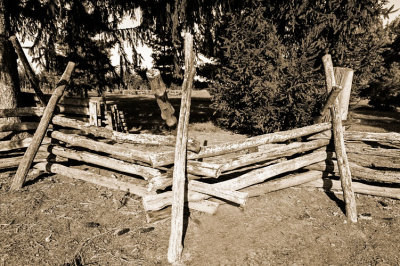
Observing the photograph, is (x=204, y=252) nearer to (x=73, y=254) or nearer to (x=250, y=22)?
(x=73, y=254)

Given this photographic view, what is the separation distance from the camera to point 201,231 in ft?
10.5

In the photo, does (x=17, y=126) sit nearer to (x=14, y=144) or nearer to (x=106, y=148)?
(x=14, y=144)

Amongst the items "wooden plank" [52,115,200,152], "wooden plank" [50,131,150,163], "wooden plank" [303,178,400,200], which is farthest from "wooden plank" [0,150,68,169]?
"wooden plank" [303,178,400,200]

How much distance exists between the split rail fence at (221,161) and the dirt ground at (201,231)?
0.24 m

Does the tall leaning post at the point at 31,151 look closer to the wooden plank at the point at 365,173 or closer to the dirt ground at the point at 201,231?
the dirt ground at the point at 201,231

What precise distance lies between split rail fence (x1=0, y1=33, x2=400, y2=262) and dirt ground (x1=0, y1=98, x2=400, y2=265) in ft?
0.80

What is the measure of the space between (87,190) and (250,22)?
790 centimetres

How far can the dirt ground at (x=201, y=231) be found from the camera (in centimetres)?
273

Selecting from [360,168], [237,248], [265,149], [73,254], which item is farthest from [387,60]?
[73,254]

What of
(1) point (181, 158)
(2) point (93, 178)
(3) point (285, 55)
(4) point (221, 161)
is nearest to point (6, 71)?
(2) point (93, 178)

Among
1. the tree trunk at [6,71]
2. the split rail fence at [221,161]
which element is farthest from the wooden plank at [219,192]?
the tree trunk at [6,71]

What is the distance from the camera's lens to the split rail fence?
3.37 metres

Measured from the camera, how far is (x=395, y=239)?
313 centimetres

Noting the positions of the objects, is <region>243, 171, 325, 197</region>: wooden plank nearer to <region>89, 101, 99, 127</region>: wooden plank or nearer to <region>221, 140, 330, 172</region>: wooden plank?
<region>221, 140, 330, 172</region>: wooden plank
